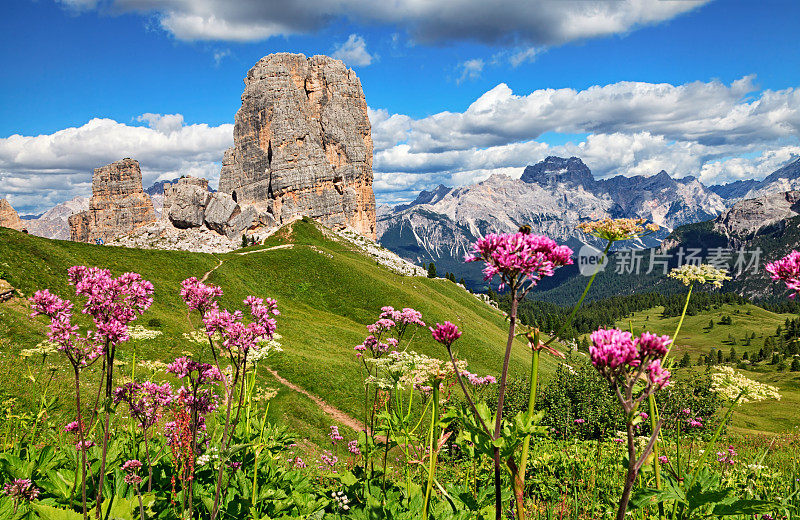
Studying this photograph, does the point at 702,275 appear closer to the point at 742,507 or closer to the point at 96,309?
the point at 742,507

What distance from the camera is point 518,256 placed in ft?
13.5

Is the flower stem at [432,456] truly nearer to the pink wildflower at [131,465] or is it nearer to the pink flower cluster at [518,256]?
the pink flower cluster at [518,256]

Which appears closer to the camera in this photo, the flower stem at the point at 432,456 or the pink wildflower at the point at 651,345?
the pink wildflower at the point at 651,345

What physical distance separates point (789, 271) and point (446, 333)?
12.6 feet

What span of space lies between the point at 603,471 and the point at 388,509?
7012mm

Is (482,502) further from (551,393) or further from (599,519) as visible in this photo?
(551,393)

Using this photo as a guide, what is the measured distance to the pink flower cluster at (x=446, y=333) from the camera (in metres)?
4.59

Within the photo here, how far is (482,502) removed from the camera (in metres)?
5.97

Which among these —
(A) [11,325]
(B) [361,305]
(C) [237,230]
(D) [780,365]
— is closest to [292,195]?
(C) [237,230]

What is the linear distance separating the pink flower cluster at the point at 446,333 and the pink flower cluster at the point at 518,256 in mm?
778

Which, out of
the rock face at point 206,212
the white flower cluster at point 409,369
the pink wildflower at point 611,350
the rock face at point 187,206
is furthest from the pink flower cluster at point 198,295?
the rock face at point 187,206

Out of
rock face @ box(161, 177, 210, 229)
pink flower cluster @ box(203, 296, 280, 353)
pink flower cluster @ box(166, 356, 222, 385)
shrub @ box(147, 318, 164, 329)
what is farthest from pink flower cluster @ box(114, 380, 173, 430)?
rock face @ box(161, 177, 210, 229)

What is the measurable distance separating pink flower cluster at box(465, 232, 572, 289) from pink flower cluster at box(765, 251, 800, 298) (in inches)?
87.3

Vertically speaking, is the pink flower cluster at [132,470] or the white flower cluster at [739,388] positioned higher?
the white flower cluster at [739,388]
